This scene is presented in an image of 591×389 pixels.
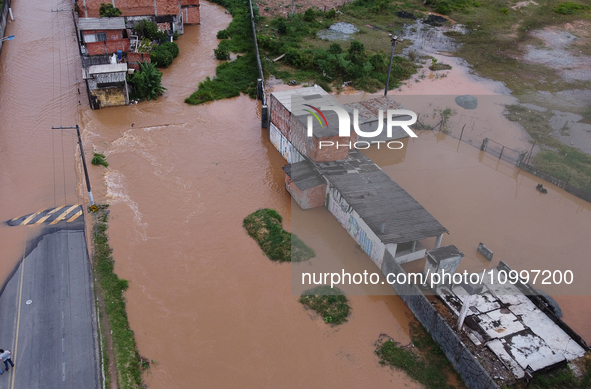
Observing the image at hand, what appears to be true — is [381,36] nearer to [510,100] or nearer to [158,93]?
[510,100]

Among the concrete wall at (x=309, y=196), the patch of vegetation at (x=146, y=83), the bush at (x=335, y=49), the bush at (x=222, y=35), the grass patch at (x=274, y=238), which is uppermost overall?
the bush at (x=335, y=49)

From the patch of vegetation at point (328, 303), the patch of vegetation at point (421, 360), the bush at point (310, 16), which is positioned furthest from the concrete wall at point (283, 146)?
the bush at point (310, 16)

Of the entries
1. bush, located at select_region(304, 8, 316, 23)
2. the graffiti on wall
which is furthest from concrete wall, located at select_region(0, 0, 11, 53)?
the graffiti on wall

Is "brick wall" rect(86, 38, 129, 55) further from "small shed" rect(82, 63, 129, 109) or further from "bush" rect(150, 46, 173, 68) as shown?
"small shed" rect(82, 63, 129, 109)

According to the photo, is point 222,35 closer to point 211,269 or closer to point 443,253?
point 211,269

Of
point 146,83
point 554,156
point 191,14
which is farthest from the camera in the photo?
point 191,14

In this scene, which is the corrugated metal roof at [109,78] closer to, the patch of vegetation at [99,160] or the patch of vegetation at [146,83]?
the patch of vegetation at [146,83]

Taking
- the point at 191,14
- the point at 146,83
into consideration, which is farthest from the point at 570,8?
the point at 146,83
